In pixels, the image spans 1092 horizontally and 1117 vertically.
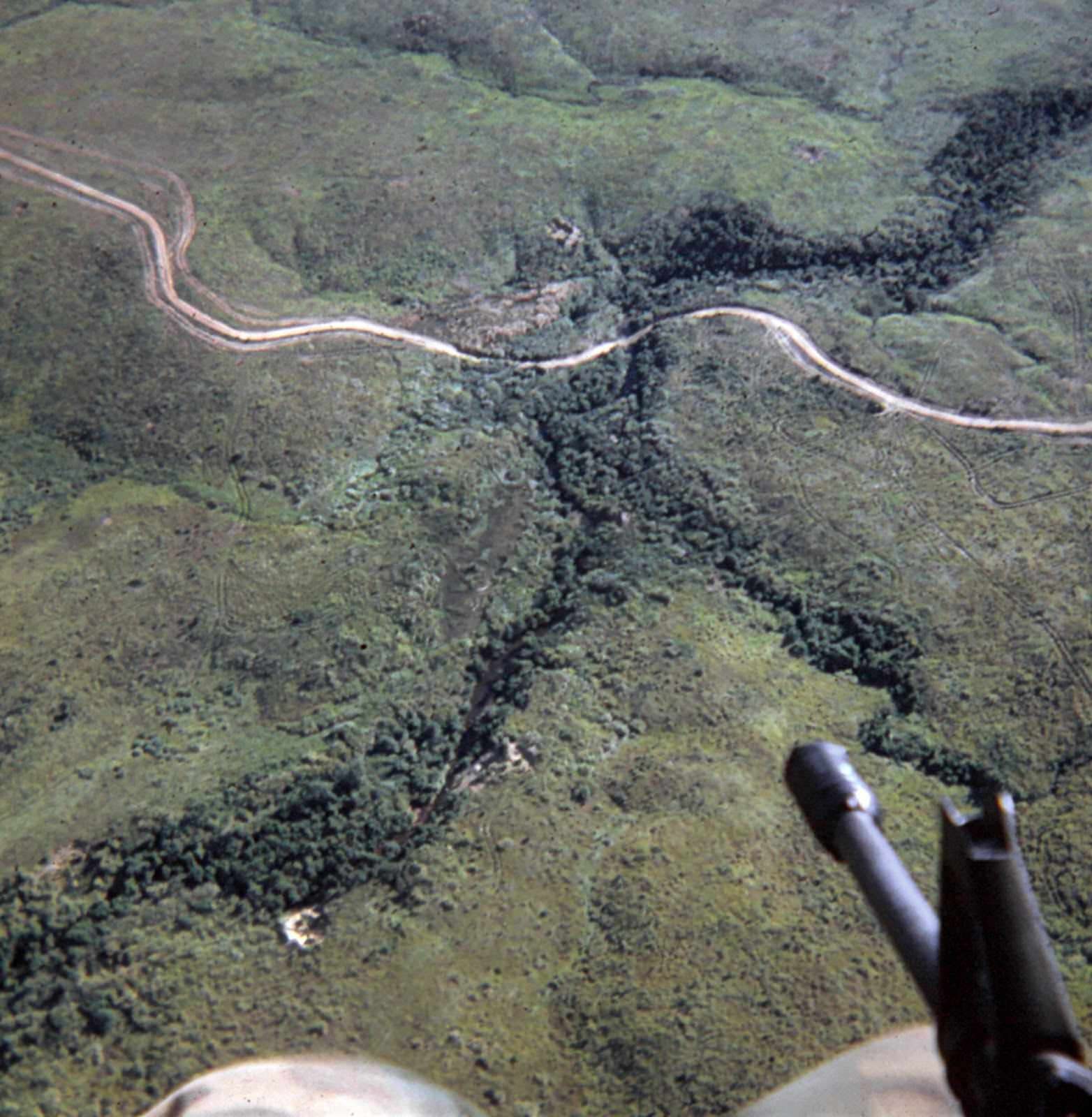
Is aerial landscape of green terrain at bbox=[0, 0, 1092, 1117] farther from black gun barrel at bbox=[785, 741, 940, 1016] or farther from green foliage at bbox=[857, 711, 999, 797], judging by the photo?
black gun barrel at bbox=[785, 741, 940, 1016]

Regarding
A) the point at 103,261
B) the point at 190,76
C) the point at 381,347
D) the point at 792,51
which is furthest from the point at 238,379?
the point at 792,51

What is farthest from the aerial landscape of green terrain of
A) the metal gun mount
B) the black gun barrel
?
the metal gun mount

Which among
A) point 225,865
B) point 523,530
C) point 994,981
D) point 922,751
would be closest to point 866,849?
point 994,981

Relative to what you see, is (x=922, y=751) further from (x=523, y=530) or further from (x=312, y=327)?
(x=312, y=327)

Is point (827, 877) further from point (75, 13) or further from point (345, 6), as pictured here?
point (75, 13)

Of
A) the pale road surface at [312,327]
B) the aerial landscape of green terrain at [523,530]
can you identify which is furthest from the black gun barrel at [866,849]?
the pale road surface at [312,327]
